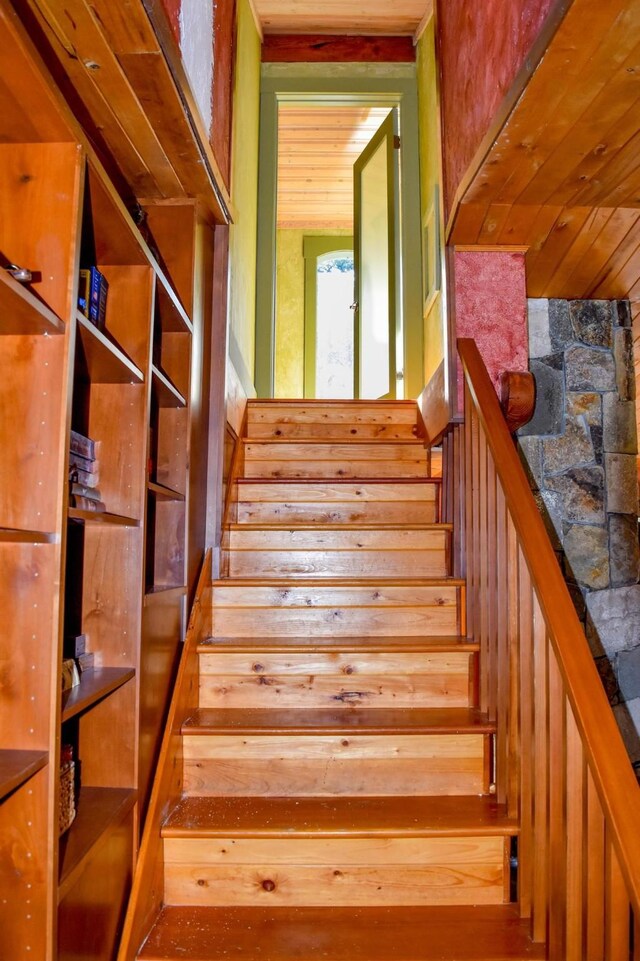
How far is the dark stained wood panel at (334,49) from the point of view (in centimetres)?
421

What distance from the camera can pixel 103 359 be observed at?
1.49 metres

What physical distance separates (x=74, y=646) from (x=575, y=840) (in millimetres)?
1134

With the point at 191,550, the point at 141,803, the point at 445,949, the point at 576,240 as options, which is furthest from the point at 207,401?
the point at 445,949

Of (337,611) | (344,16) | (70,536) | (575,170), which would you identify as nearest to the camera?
(70,536)

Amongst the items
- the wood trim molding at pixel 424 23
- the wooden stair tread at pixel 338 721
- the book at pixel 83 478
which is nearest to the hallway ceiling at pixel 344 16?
the wood trim molding at pixel 424 23

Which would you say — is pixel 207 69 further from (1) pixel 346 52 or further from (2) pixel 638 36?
(1) pixel 346 52

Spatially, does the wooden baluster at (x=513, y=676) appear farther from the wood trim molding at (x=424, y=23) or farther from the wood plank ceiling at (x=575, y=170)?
the wood trim molding at (x=424, y=23)

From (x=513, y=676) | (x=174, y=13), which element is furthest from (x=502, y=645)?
(x=174, y=13)

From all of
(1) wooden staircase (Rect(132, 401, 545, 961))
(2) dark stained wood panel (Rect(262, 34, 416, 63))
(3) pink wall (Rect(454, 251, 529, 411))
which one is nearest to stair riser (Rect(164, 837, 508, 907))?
(1) wooden staircase (Rect(132, 401, 545, 961))

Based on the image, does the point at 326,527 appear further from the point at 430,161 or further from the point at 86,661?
the point at 430,161

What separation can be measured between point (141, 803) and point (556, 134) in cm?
209

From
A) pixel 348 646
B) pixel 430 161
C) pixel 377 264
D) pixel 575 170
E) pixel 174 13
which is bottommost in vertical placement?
pixel 348 646

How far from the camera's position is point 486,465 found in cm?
198

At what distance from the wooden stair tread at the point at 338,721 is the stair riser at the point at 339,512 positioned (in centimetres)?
97
